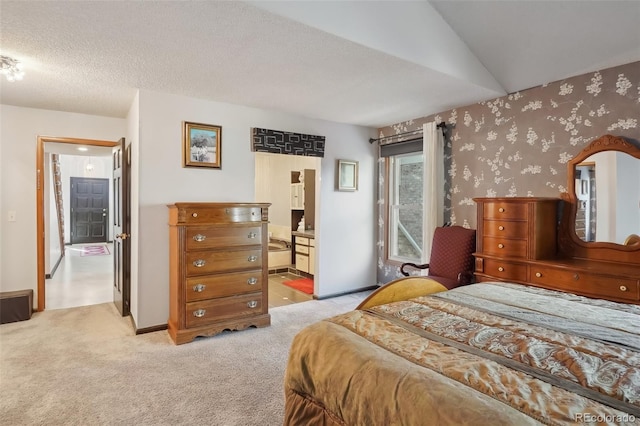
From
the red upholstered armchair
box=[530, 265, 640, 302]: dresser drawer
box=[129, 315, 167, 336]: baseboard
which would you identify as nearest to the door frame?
box=[129, 315, 167, 336]: baseboard

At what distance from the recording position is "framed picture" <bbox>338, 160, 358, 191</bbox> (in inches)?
191

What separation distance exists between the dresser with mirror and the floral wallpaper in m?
0.16

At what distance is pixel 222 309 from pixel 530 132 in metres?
3.50

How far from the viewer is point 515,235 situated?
3088 millimetres

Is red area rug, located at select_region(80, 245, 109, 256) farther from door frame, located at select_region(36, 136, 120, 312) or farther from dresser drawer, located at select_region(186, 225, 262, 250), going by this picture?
dresser drawer, located at select_region(186, 225, 262, 250)

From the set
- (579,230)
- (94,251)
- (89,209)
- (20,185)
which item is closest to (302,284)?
(579,230)

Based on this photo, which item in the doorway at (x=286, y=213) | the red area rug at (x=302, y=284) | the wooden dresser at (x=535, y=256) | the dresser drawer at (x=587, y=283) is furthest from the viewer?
the doorway at (x=286, y=213)

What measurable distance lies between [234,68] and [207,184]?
140 centimetres

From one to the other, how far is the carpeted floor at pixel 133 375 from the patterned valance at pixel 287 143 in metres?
2.01

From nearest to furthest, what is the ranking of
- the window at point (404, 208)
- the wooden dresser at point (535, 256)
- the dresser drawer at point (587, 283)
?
the dresser drawer at point (587, 283) → the wooden dresser at point (535, 256) → the window at point (404, 208)

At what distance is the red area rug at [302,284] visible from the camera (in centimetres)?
520

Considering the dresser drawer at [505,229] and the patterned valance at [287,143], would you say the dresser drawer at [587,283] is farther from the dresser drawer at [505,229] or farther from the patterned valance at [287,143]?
the patterned valance at [287,143]

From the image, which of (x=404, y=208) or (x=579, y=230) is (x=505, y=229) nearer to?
(x=579, y=230)
